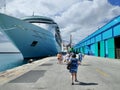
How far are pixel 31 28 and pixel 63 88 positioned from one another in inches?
1534

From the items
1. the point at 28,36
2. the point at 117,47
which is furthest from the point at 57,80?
the point at 28,36

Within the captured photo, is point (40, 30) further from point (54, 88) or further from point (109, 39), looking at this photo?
point (54, 88)

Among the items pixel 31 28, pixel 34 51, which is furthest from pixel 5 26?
pixel 34 51

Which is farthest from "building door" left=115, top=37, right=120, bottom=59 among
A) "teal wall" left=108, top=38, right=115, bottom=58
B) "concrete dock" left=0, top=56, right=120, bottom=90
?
"concrete dock" left=0, top=56, right=120, bottom=90

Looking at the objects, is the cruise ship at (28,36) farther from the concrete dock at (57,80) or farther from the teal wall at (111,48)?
the concrete dock at (57,80)

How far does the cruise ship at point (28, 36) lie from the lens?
41.4 meters

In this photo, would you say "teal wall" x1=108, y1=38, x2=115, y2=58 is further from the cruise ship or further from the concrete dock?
the concrete dock

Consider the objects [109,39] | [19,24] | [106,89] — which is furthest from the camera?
[109,39]

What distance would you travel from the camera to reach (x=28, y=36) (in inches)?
1863

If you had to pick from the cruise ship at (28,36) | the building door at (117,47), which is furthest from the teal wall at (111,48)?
the cruise ship at (28,36)

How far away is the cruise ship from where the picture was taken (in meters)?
41.4

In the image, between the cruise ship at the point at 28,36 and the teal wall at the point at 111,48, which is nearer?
the cruise ship at the point at 28,36

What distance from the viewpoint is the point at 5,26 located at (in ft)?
133

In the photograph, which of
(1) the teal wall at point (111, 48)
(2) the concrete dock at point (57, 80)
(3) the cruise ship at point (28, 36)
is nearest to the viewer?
(2) the concrete dock at point (57, 80)
